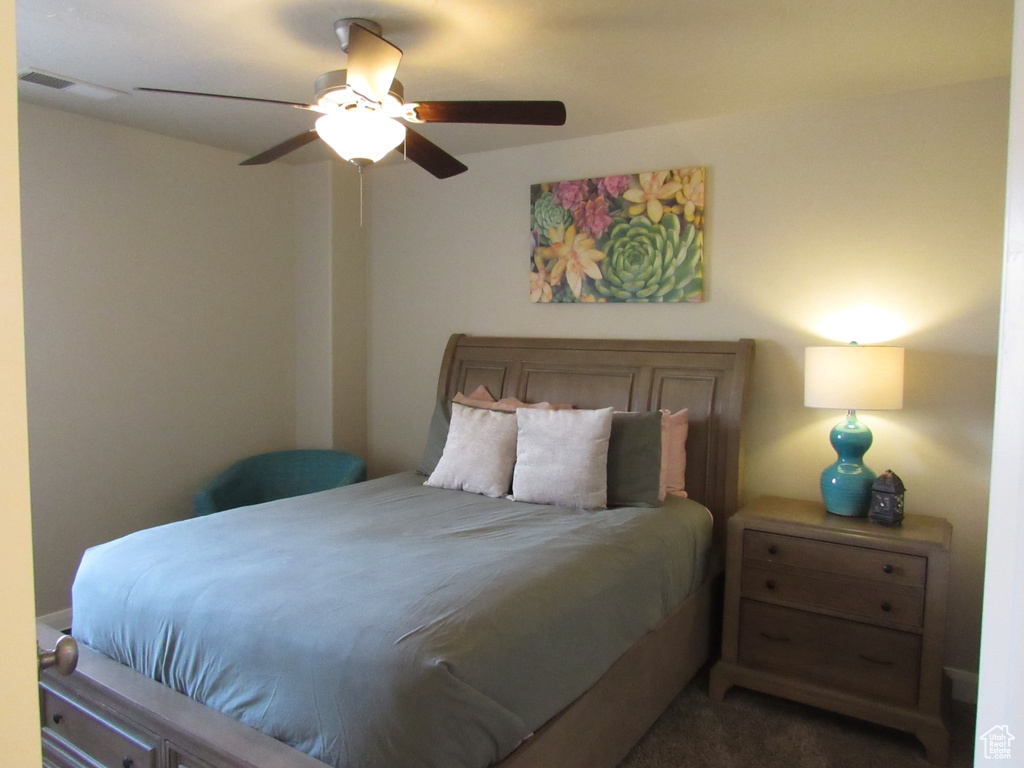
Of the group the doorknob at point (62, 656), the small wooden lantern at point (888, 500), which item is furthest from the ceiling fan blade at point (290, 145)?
the small wooden lantern at point (888, 500)

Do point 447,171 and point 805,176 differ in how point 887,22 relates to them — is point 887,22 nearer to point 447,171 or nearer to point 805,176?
point 805,176

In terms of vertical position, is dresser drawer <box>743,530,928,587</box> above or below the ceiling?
below

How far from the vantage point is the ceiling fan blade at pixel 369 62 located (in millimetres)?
2076

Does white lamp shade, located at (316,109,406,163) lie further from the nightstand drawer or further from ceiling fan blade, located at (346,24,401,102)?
the nightstand drawer

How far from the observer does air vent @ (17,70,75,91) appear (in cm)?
276

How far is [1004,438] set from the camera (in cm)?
61

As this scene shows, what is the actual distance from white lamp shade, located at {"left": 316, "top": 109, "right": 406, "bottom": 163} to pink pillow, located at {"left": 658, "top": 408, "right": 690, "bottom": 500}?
1.65m

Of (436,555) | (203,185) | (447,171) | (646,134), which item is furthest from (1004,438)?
(203,185)

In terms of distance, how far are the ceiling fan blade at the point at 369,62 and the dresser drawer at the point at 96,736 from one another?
1.89m

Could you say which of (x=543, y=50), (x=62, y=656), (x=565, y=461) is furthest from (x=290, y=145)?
(x=62, y=656)

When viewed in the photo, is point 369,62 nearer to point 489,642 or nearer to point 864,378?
point 489,642

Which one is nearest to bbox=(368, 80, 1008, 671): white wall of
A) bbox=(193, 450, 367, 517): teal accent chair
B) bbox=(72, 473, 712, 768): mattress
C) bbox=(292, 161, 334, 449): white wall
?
bbox=(292, 161, 334, 449): white wall

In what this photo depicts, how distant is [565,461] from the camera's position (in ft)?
9.65

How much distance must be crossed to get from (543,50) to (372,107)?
2.41 ft
